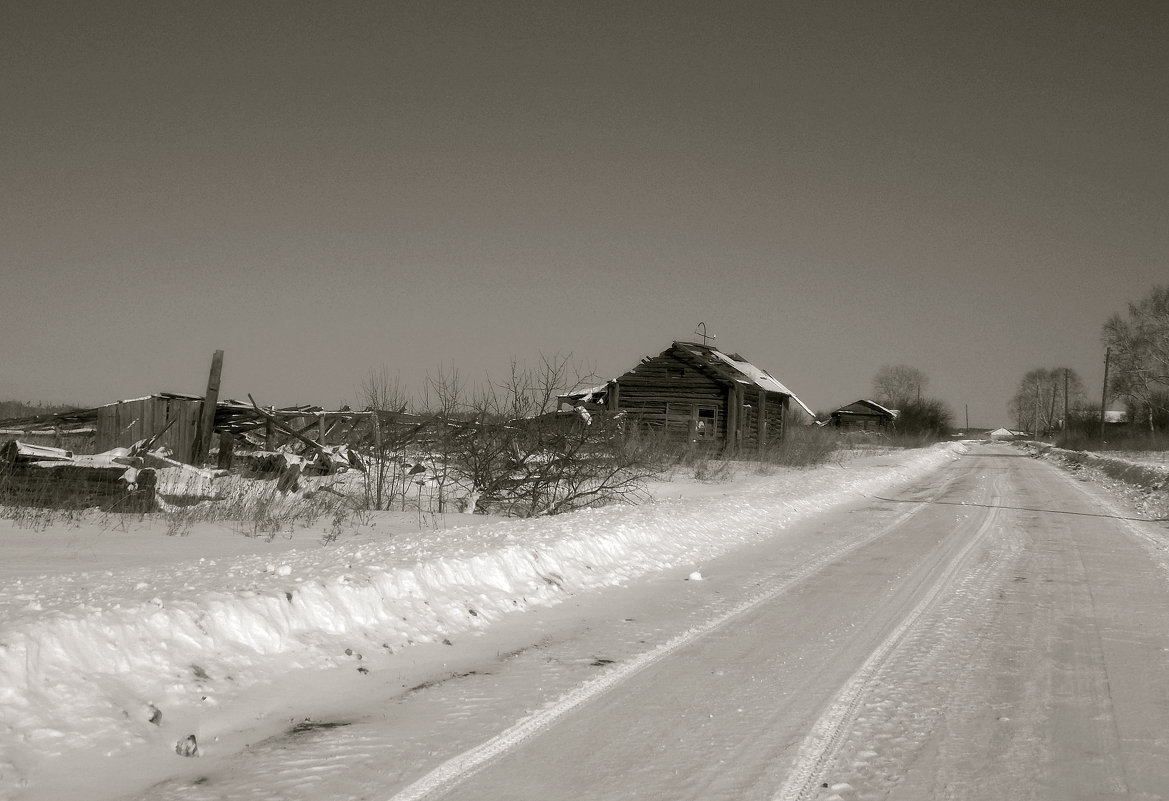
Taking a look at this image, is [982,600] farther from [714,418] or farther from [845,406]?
[845,406]

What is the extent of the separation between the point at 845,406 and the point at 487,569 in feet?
320

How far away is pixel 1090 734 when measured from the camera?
4148 mm

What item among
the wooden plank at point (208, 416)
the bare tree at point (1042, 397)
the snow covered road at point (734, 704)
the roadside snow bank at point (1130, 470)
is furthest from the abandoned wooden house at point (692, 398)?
the bare tree at point (1042, 397)

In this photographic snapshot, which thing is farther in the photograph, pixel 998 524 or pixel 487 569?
pixel 998 524

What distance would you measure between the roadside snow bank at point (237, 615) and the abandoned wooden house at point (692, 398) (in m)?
25.7

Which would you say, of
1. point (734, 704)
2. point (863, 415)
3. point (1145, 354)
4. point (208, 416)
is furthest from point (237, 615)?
point (863, 415)

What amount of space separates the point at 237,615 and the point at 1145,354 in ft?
202

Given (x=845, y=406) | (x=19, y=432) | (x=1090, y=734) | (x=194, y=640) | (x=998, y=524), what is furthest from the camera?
(x=845, y=406)

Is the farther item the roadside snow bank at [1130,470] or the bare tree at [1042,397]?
the bare tree at [1042,397]

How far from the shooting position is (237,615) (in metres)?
5.31

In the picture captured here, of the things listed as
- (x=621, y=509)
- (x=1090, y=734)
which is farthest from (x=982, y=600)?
(x=621, y=509)

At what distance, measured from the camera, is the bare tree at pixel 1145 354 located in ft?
168

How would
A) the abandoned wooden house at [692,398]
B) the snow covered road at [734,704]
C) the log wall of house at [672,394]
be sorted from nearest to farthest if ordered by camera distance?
the snow covered road at [734,704], the abandoned wooden house at [692,398], the log wall of house at [672,394]

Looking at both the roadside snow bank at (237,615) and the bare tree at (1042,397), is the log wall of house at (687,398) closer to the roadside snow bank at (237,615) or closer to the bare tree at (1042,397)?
the roadside snow bank at (237,615)
